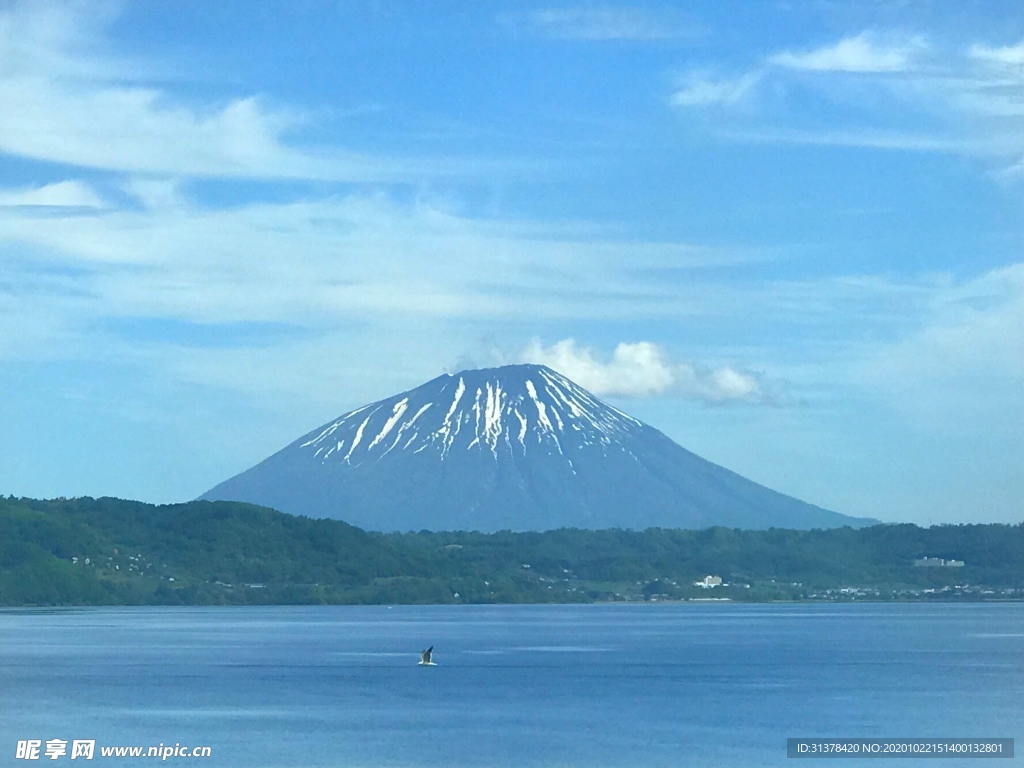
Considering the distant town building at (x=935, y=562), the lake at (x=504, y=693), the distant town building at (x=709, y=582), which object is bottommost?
the lake at (x=504, y=693)

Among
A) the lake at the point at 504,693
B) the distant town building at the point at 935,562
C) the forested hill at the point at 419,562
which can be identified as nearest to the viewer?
the lake at the point at 504,693

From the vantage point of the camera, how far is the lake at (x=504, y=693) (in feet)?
145

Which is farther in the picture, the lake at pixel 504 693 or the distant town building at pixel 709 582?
the distant town building at pixel 709 582

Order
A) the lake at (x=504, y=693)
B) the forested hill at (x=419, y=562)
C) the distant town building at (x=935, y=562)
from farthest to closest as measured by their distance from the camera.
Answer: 1. the distant town building at (x=935, y=562)
2. the forested hill at (x=419, y=562)
3. the lake at (x=504, y=693)

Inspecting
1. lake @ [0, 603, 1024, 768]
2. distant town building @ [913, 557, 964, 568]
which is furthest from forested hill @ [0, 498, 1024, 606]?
lake @ [0, 603, 1024, 768]

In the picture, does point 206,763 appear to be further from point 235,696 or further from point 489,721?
point 235,696

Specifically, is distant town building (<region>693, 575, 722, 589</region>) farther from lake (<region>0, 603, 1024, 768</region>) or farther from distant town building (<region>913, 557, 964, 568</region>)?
lake (<region>0, 603, 1024, 768</region>)

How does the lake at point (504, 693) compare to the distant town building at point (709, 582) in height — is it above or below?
below

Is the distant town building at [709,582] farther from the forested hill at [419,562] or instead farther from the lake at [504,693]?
the lake at [504,693]

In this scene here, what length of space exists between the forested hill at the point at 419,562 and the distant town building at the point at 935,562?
230mm

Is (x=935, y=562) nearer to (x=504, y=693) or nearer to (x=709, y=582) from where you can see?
(x=709, y=582)

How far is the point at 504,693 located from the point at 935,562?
5247 inches

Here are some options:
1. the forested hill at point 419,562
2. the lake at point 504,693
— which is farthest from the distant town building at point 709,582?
the lake at point 504,693

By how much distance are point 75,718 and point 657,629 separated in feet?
223
